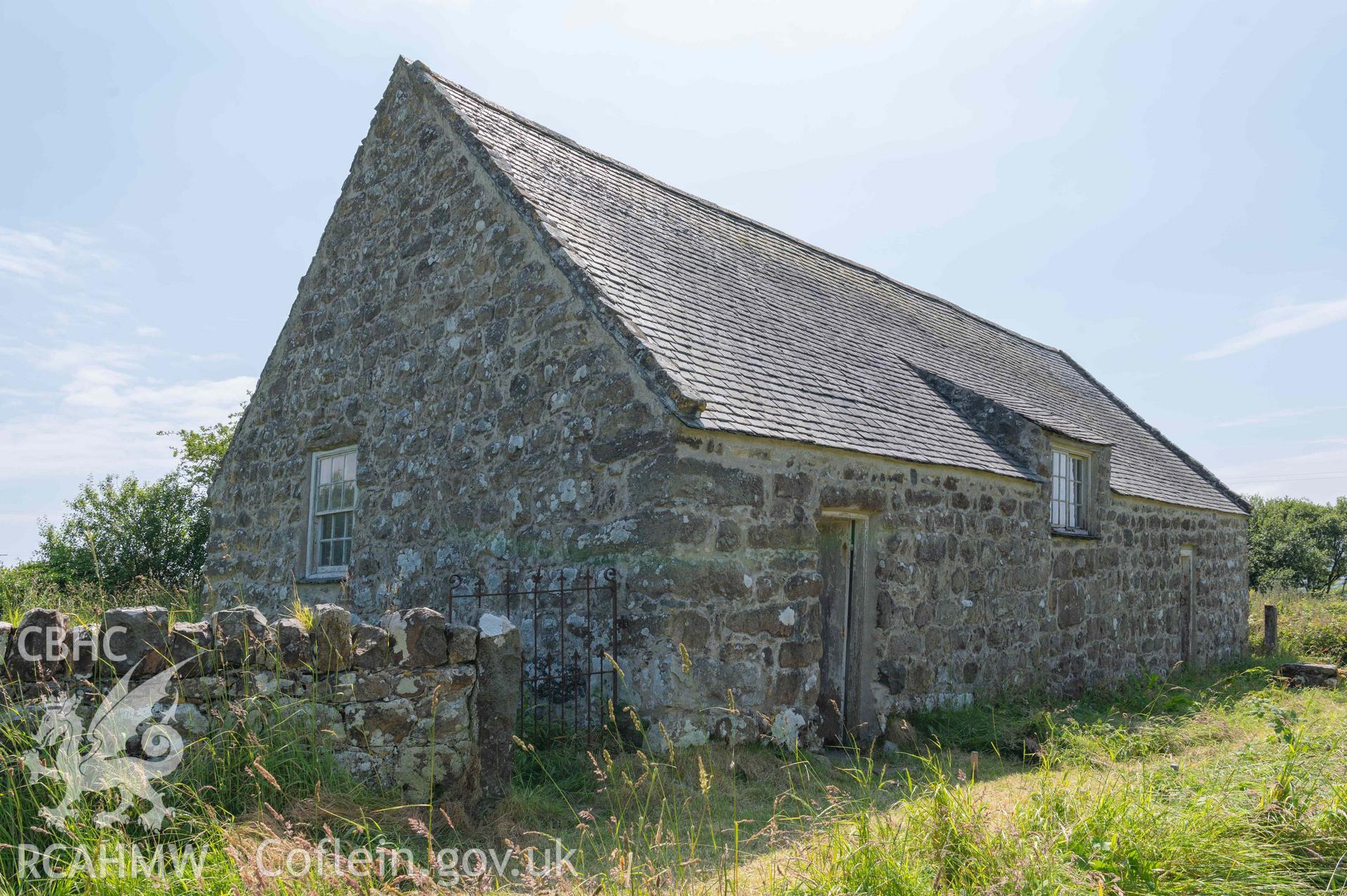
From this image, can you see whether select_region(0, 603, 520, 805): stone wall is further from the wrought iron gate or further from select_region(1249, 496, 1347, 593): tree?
select_region(1249, 496, 1347, 593): tree

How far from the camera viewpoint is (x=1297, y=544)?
39.7 metres

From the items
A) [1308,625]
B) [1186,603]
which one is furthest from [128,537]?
[1308,625]

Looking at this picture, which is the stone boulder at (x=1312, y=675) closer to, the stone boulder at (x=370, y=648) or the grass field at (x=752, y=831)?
the grass field at (x=752, y=831)

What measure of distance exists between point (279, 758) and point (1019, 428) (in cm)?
934

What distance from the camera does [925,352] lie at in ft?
43.5

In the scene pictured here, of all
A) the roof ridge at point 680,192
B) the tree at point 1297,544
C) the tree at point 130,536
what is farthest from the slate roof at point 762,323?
the tree at point 1297,544

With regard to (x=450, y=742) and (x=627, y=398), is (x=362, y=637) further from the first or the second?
(x=627, y=398)

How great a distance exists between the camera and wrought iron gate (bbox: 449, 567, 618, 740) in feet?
25.1

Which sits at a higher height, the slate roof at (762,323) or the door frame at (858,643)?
the slate roof at (762,323)

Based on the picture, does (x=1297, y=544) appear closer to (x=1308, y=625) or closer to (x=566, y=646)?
(x=1308, y=625)

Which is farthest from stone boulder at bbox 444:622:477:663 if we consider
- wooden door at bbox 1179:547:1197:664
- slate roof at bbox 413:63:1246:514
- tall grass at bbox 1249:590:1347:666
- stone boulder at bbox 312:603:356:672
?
tall grass at bbox 1249:590:1347:666

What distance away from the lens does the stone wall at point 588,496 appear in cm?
766

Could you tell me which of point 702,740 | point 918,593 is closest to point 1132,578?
point 918,593

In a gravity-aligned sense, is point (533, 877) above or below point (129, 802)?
below
